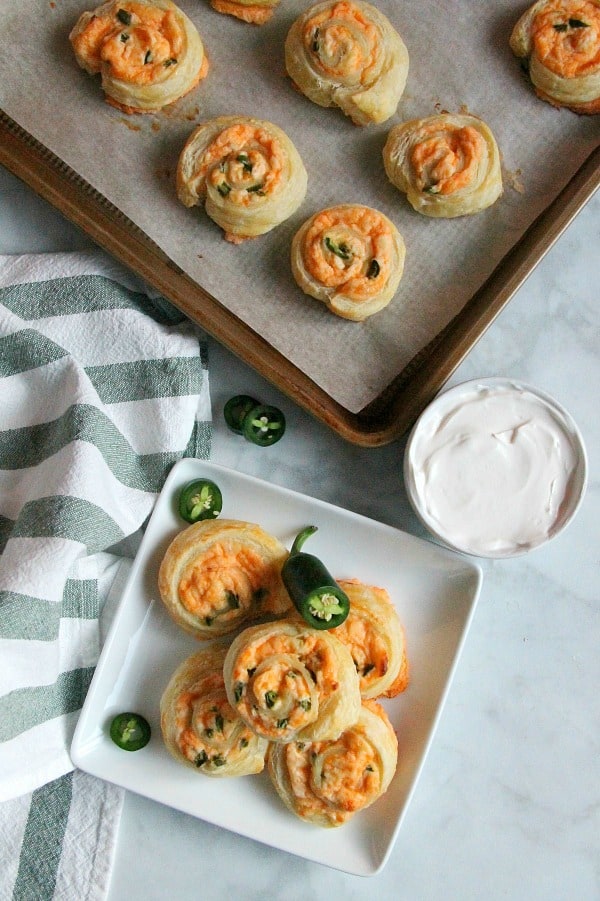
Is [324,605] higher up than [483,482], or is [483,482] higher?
[483,482]

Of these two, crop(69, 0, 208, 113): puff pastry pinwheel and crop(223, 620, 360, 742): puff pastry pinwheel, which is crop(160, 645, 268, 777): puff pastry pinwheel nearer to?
crop(223, 620, 360, 742): puff pastry pinwheel

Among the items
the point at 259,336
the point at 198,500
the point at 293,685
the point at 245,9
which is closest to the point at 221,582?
the point at 198,500

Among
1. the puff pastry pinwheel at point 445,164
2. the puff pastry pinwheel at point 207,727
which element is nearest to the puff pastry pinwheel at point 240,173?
the puff pastry pinwheel at point 445,164

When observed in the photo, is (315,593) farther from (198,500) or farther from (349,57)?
(349,57)

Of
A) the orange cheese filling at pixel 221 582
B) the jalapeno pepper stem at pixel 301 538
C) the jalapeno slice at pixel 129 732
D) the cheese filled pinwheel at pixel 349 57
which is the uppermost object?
the cheese filled pinwheel at pixel 349 57

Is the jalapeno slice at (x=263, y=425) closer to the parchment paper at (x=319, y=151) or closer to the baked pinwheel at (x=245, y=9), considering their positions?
the parchment paper at (x=319, y=151)

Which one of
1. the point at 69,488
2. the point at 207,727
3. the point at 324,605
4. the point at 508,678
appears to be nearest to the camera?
the point at 324,605
